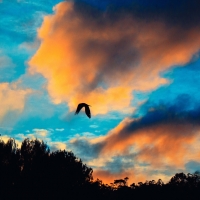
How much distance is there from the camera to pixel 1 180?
39.9 meters

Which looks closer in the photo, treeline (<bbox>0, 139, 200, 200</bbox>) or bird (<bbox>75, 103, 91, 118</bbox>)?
bird (<bbox>75, 103, 91, 118</bbox>)

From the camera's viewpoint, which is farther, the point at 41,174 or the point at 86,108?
the point at 41,174

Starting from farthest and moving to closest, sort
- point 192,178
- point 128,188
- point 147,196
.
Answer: point 192,178, point 128,188, point 147,196

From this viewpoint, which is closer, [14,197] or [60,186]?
[14,197]

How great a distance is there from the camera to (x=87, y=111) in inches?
636

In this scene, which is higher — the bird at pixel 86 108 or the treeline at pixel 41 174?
the treeline at pixel 41 174

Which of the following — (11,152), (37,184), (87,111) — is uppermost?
(11,152)

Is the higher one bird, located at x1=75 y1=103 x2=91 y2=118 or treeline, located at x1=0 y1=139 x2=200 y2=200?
treeline, located at x1=0 y1=139 x2=200 y2=200

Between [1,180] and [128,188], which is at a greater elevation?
[128,188]

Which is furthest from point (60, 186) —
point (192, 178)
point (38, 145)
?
point (192, 178)

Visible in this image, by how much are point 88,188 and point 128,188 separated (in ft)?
98.6

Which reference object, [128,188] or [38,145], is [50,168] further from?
[128,188]

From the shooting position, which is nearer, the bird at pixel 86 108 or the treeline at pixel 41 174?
the bird at pixel 86 108

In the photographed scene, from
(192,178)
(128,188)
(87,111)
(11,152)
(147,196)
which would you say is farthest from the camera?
(192,178)
